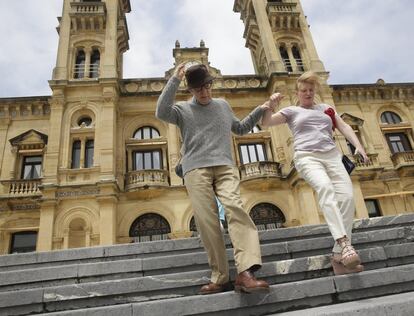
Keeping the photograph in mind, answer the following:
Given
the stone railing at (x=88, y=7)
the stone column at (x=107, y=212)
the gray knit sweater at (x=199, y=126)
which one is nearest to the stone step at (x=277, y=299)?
the gray knit sweater at (x=199, y=126)

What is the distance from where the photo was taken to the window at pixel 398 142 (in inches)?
802

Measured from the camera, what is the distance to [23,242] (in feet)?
52.4

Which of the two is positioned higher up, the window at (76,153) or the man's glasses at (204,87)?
the window at (76,153)

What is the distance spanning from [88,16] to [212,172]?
20839mm

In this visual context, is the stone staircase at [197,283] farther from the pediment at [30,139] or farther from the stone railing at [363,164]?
the stone railing at [363,164]

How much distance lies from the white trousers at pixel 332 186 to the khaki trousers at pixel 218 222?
3.15 feet

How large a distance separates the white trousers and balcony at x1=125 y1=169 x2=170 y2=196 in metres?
12.8

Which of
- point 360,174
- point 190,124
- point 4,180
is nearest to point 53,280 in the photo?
point 190,124

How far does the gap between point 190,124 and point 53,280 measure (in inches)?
105

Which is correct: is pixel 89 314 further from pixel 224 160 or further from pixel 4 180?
pixel 4 180

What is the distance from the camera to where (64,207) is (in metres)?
15.1

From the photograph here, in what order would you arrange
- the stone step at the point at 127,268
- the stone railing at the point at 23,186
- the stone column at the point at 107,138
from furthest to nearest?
the stone railing at the point at 23,186 < the stone column at the point at 107,138 < the stone step at the point at 127,268

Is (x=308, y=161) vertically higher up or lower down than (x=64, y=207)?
lower down

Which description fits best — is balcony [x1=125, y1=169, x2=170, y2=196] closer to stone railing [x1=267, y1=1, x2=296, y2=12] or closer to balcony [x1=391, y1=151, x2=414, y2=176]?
balcony [x1=391, y1=151, x2=414, y2=176]
